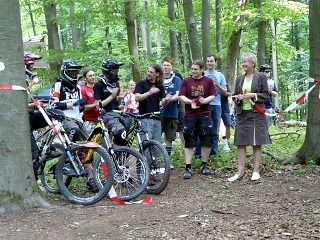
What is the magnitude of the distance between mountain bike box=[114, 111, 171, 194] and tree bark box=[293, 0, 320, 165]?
8.52 feet

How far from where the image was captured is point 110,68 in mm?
6324

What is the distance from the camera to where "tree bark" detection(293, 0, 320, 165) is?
7078mm

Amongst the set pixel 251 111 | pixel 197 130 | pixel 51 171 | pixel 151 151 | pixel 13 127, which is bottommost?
pixel 51 171

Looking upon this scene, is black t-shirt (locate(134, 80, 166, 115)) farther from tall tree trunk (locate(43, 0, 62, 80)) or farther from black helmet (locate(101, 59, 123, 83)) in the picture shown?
tall tree trunk (locate(43, 0, 62, 80))

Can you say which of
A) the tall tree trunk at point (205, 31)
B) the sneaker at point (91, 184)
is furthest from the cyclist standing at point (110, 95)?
the tall tree trunk at point (205, 31)

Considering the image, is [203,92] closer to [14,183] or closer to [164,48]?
[14,183]

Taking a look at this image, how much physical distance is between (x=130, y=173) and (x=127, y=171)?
55mm

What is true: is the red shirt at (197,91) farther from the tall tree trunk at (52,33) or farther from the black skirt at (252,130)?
the tall tree trunk at (52,33)

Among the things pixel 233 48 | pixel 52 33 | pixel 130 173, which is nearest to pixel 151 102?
pixel 130 173

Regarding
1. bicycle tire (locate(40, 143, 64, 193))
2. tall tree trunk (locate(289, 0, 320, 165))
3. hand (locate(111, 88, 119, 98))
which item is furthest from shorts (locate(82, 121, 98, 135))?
tall tree trunk (locate(289, 0, 320, 165))

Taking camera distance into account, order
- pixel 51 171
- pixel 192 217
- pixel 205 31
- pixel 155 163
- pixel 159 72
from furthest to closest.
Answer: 1. pixel 205 31
2. pixel 159 72
3. pixel 51 171
4. pixel 155 163
5. pixel 192 217

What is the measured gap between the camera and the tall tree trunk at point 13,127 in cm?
487

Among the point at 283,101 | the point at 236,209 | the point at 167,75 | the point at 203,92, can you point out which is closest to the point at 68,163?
the point at 236,209

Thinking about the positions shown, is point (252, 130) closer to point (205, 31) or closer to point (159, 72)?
point (159, 72)
